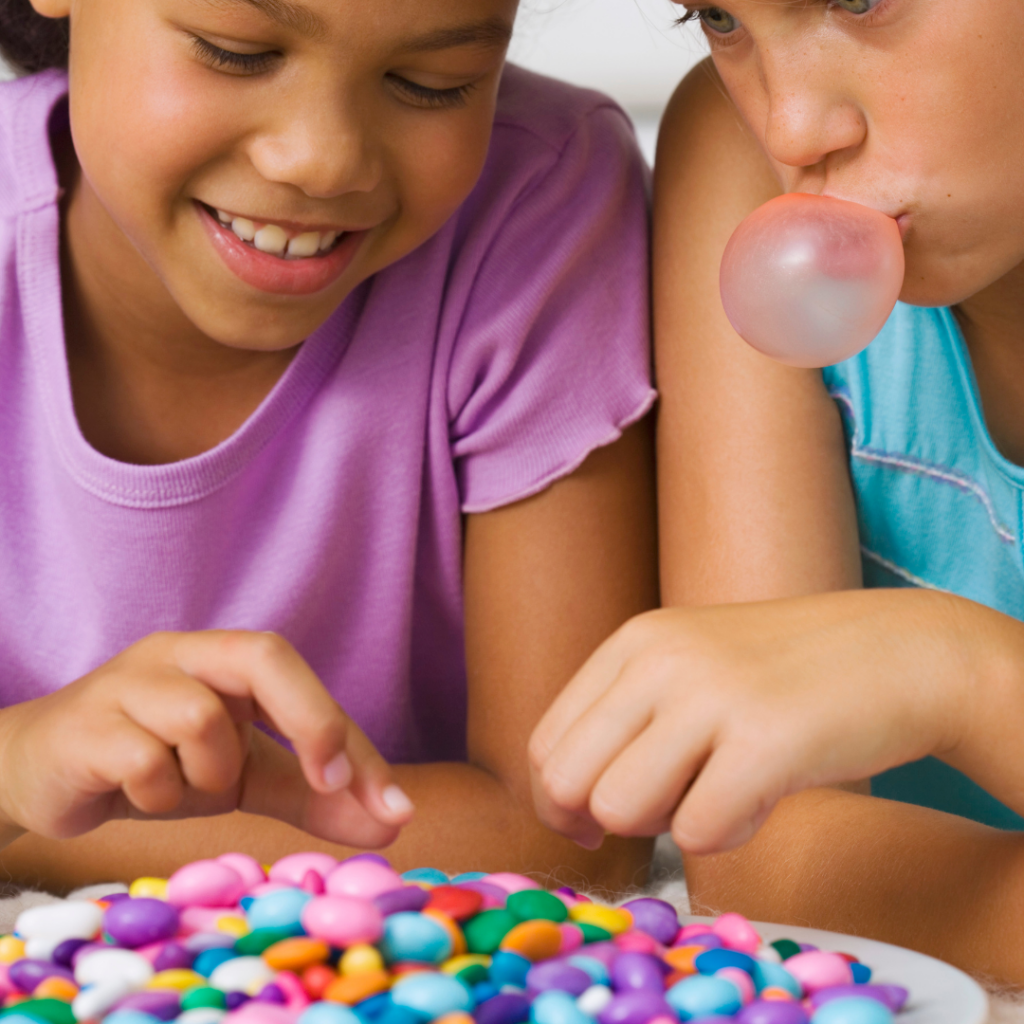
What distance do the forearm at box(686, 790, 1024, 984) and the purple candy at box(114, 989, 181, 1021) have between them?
0.34 meters

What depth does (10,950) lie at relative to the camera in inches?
19.0

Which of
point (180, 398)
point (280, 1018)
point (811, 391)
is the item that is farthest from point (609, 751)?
point (180, 398)

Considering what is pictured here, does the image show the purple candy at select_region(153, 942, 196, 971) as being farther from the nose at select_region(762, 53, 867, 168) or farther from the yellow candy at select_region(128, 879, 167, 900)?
the nose at select_region(762, 53, 867, 168)

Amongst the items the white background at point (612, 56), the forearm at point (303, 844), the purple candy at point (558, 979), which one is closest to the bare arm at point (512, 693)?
the forearm at point (303, 844)

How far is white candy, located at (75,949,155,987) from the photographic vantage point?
44 cm

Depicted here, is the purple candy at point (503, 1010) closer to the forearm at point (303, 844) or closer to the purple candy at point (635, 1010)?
the purple candy at point (635, 1010)

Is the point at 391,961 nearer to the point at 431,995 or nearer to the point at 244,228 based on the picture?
the point at 431,995

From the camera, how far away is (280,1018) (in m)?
0.40

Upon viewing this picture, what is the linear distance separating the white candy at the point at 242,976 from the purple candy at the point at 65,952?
0.22ft

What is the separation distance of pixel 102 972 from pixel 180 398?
0.49m

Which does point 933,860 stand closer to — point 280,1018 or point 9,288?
point 280,1018

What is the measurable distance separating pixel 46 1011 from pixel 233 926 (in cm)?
8

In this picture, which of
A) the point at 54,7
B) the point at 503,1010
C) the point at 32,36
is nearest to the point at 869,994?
the point at 503,1010

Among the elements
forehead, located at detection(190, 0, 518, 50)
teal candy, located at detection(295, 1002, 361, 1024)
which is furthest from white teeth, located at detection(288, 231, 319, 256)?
teal candy, located at detection(295, 1002, 361, 1024)
